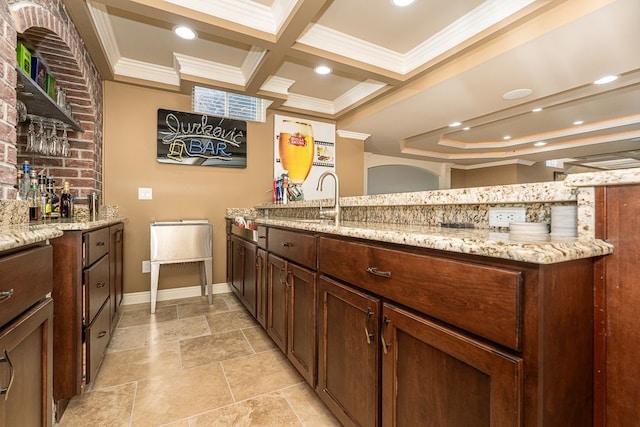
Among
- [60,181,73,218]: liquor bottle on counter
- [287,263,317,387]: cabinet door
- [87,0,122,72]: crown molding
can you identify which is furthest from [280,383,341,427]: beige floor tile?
[87,0,122,72]: crown molding

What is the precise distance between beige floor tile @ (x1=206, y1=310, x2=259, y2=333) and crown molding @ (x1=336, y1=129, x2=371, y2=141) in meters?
2.87

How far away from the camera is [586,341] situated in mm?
693

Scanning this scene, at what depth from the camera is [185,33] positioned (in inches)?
97.0

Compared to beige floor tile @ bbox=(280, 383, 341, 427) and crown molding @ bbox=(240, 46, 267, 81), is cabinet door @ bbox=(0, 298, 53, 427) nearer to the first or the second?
beige floor tile @ bbox=(280, 383, 341, 427)

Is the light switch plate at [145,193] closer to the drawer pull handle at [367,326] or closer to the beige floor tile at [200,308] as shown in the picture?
the beige floor tile at [200,308]

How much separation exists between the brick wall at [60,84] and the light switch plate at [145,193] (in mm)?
372

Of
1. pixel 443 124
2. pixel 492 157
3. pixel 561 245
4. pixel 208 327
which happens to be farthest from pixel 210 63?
pixel 492 157

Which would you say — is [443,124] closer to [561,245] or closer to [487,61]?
[487,61]

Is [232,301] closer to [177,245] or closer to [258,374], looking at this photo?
[177,245]

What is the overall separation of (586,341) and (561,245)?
269mm

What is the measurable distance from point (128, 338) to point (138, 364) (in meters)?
0.47

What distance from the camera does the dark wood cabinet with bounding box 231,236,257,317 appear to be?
229cm

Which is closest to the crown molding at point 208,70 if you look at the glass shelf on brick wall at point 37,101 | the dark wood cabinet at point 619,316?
the glass shelf on brick wall at point 37,101

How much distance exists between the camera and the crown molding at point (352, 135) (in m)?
4.41
